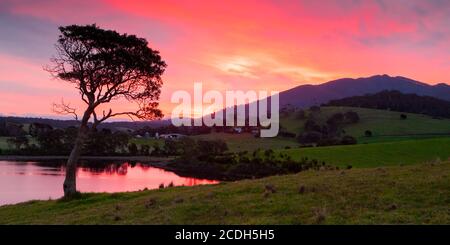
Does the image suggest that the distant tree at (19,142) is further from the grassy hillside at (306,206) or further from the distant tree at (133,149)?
the grassy hillside at (306,206)

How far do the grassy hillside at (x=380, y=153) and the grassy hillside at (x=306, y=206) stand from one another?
70093 mm

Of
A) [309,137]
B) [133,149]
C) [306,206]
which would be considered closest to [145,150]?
[133,149]

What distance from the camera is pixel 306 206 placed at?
17891 mm

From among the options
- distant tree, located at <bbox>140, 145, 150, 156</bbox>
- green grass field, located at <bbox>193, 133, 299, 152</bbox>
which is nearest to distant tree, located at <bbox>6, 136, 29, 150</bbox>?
distant tree, located at <bbox>140, 145, 150, 156</bbox>

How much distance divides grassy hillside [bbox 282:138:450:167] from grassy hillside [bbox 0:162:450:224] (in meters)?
70.1

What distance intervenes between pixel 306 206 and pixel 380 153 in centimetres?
9032

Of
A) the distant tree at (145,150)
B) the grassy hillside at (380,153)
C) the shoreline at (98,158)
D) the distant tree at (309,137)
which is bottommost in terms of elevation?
the shoreline at (98,158)

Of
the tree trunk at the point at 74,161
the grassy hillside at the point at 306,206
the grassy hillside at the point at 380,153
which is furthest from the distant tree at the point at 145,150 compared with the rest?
the grassy hillside at the point at 306,206

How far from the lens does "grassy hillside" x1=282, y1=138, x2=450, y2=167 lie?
9338 centimetres

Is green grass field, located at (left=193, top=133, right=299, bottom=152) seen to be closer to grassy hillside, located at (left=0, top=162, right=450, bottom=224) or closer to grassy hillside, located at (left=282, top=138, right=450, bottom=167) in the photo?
grassy hillside, located at (left=282, top=138, right=450, bottom=167)

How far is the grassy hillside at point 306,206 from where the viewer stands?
52.5 feet

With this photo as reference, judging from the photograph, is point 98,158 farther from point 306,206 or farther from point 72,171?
point 306,206
